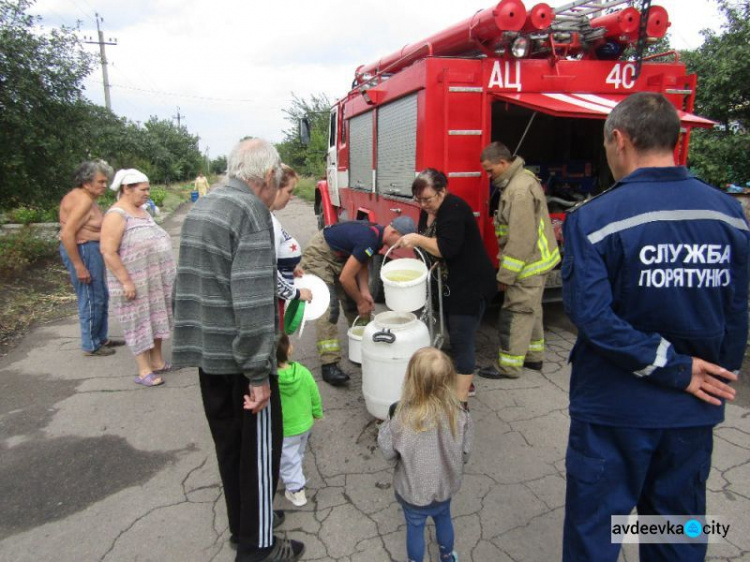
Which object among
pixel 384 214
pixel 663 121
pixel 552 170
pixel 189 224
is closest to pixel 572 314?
pixel 663 121

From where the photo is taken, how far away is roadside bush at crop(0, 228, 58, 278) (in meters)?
7.75

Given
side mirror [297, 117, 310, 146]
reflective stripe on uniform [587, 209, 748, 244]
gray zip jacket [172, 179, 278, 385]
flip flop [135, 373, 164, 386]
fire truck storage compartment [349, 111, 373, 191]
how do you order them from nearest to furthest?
reflective stripe on uniform [587, 209, 748, 244] → gray zip jacket [172, 179, 278, 385] → flip flop [135, 373, 164, 386] → fire truck storage compartment [349, 111, 373, 191] → side mirror [297, 117, 310, 146]

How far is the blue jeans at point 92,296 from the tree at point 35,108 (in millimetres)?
4371

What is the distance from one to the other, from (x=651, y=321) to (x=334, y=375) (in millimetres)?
2919

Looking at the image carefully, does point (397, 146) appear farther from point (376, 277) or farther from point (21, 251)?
point (21, 251)

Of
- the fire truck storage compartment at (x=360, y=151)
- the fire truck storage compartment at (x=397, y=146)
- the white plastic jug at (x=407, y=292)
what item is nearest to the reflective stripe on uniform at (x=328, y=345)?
the white plastic jug at (x=407, y=292)

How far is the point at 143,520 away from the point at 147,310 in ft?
6.49

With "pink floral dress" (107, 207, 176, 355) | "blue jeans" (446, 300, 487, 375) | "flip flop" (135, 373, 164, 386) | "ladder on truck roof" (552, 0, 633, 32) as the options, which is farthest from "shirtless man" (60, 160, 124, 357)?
"ladder on truck roof" (552, 0, 633, 32)

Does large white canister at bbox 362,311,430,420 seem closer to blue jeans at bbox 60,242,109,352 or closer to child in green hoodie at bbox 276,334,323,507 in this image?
child in green hoodie at bbox 276,334,323,507

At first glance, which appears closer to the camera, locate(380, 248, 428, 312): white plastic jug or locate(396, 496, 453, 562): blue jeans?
locate(396, 496, 453, 562): blue jeans

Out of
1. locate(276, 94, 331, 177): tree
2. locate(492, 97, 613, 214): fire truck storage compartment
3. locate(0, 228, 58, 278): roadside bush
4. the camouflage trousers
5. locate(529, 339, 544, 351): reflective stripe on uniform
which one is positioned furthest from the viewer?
locate(276, 94, 331, 177): tree

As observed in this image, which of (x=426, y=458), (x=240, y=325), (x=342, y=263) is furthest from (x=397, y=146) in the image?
(x=426, y=458)

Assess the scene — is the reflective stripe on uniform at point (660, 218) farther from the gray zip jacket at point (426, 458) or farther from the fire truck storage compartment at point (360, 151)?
the fire truck storage compartment at point (360, 151)

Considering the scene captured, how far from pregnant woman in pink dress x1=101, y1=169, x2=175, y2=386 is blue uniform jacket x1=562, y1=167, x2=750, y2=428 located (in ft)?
11.6
